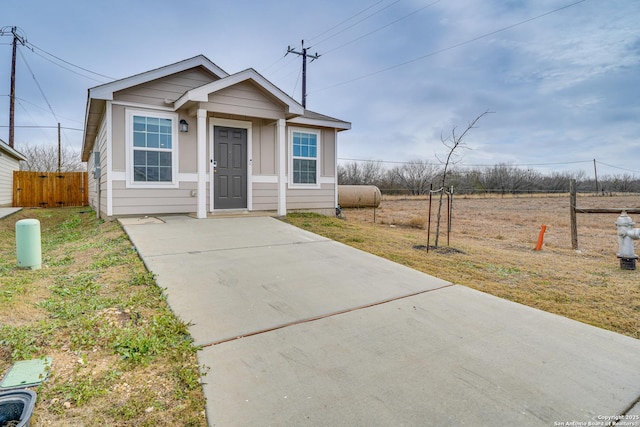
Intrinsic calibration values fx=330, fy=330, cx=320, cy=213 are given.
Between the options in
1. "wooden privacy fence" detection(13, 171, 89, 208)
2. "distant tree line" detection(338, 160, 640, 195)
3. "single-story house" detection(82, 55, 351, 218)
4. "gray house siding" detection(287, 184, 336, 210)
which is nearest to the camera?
"single-story house" detection(82, 55, 351, 218)

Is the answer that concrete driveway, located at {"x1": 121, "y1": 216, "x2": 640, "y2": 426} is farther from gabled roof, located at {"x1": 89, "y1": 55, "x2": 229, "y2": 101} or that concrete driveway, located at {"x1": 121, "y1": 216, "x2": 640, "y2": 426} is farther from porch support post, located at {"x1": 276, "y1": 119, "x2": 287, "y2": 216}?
gabled roof, located at {"x1": 89, "y1": 55, "x2": 229, "y2": 101}

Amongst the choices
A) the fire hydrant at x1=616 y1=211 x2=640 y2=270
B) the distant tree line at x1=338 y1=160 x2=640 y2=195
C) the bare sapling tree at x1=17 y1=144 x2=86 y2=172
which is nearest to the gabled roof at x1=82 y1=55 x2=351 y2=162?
the fire hydrant at x1=616 y1=211 x2=640 y2=270

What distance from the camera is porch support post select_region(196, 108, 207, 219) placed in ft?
22.7

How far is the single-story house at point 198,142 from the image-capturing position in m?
6.87

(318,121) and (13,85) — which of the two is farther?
(13,85)

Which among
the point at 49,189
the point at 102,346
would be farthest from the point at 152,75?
the point at 49,189

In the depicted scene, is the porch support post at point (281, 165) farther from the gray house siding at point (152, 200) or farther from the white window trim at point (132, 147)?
the white window trim at point (132, 147)

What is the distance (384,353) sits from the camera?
2129 mm

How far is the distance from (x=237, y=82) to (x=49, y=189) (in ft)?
48.5

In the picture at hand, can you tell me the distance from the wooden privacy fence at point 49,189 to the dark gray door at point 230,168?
12.5 m

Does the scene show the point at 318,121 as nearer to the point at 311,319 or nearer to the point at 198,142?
the point at 198,142

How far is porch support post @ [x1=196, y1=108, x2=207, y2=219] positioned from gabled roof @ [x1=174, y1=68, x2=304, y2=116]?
34cm

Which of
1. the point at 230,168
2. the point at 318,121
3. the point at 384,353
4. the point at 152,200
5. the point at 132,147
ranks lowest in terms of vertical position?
the point at 384,353

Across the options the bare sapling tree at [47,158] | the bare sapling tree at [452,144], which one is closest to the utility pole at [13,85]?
the bare sapling tree at [47,158]
